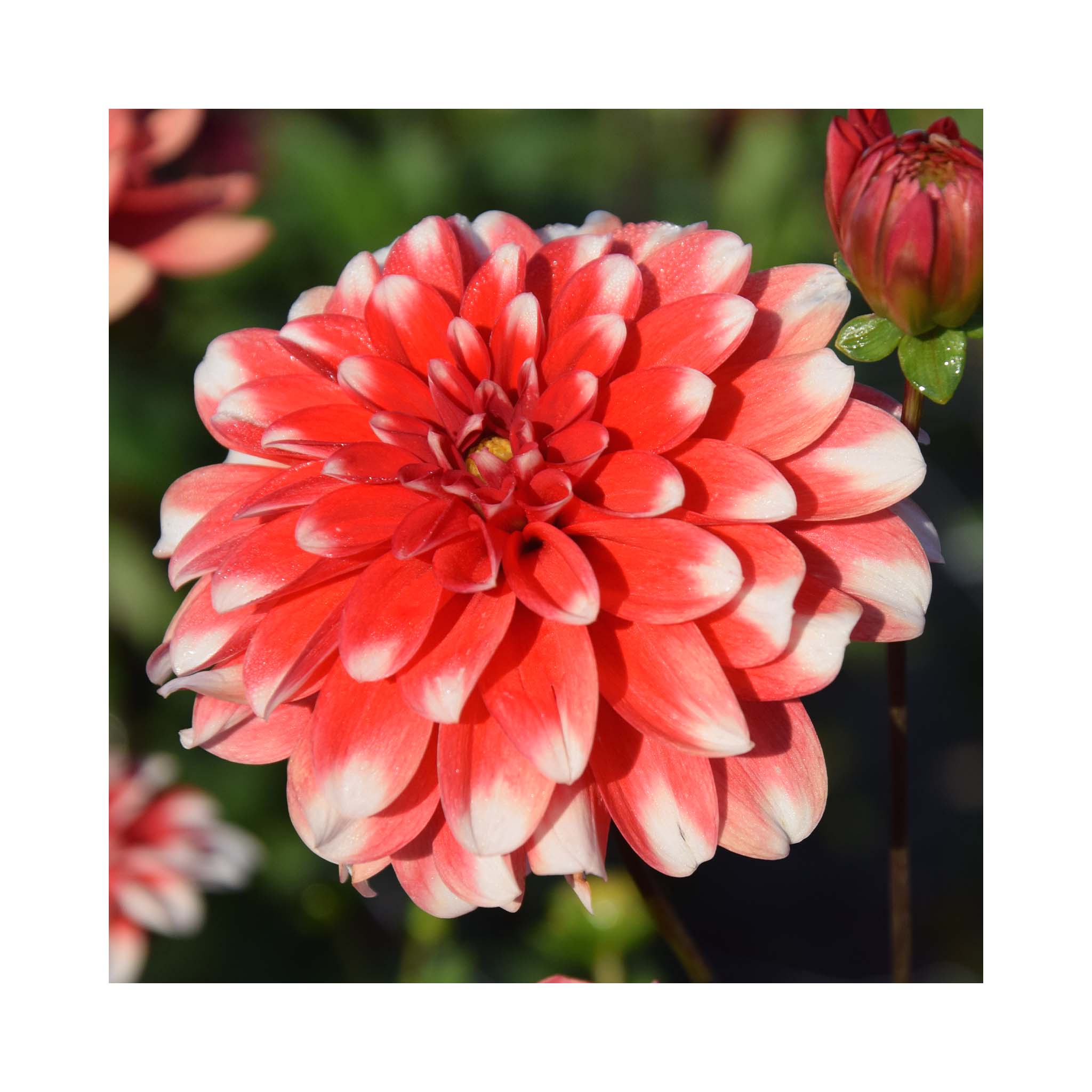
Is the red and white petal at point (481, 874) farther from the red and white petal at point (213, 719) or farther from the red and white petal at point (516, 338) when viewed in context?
the red and white petal at point (516, 338)

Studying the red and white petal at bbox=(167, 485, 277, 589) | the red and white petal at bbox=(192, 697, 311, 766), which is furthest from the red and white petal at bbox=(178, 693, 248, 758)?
the red and white petal at bbox=(167, 485, 277, 589)

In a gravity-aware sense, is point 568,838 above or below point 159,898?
above

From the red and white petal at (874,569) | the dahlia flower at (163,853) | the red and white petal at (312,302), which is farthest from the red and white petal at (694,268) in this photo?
the dahlia flower at (163,853)

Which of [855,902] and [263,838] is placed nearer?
[855,902]

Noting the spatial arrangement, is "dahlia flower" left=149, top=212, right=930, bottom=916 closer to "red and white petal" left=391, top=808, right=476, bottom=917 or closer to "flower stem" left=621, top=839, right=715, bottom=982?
"red and white petal" left=391, top=808, right=476, bottom=917

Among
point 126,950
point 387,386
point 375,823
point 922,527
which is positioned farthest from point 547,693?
point 126,950

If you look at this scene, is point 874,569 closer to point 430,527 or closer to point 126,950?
point 430,527
